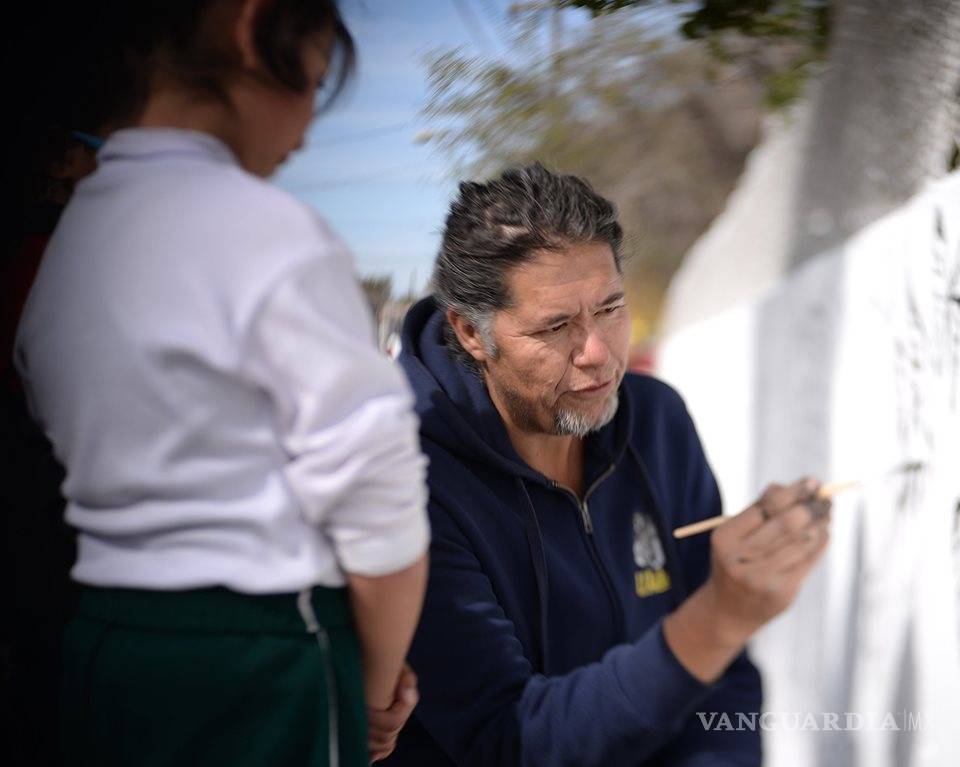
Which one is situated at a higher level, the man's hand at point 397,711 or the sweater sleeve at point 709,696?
the man's hand at point 397,711

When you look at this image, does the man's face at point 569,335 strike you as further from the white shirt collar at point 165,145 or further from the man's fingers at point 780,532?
the white shirt collar at point 165,145

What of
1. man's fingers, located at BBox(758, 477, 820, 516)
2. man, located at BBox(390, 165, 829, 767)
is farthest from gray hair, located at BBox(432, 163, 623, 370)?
man's fingers, located at BBox(758, 477, 820, 516)

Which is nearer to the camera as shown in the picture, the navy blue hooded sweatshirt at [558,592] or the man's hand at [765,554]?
the man's hand at [765,554]


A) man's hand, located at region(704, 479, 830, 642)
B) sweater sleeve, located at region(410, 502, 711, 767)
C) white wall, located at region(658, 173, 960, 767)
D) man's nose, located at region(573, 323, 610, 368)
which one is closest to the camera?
man's hand, located at region(704, 479, 830, 642)

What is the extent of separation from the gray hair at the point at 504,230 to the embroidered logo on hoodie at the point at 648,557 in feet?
1.27

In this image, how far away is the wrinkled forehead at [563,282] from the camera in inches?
65.7

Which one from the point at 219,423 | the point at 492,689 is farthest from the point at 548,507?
the point at 219,423

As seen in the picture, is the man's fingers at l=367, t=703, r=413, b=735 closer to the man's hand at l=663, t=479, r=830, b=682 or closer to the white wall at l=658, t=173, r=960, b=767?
the man's hand at l=663, t=479, r=830, b=682

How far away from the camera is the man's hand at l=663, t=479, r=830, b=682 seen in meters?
1.21

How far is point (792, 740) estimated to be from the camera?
9.02ft

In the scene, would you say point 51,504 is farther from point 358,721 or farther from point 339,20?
Answer: point 339,20

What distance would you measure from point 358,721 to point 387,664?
2.7 inches

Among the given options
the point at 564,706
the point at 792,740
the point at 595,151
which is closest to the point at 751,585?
the point at 564,706

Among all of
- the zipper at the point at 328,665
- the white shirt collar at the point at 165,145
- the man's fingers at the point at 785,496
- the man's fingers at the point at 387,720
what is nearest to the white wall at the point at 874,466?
the man's fingers at the point at 785,496
